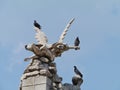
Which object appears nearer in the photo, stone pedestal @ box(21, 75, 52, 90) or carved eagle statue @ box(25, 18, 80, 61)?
stone pedestal @ box(21, 75, 52, 90)

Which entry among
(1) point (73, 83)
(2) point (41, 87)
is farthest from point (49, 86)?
(1) point (73, 83)

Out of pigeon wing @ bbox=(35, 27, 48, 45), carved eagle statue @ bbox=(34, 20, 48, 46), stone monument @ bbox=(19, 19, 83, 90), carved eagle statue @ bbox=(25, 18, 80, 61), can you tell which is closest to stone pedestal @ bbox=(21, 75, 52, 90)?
stone monument @ bbox=(19, 19, 83, 90)

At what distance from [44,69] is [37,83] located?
88 cm

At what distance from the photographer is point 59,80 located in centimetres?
2450

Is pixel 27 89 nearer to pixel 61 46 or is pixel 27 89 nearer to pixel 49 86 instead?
pixel 49 86

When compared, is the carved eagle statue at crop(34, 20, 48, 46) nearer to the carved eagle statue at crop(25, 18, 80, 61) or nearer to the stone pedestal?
the carved eagle statue at crop(25, 18, 80, 61)

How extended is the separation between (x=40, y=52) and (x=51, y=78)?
154cm

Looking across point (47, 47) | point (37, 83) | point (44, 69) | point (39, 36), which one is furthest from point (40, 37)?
point (37, 83)

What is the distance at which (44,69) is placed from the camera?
24.0 metres

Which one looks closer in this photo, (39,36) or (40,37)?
(40,37)

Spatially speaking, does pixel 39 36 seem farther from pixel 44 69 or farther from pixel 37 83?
pixel 37 83

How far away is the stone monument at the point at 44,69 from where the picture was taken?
23.7 m

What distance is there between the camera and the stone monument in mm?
23656

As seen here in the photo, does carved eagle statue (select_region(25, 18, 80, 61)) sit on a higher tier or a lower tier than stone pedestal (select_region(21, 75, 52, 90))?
higher
